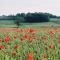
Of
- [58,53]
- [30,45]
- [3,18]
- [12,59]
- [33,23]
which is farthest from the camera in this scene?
[3,18]

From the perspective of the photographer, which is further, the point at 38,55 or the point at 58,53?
the point at 58,53

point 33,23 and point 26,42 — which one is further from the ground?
point 26,42

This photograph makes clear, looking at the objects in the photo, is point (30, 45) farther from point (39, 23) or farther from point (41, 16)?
point (39, 23)

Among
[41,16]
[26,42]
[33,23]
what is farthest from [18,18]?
[26,42]

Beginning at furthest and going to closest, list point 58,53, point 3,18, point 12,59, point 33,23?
1. point 3,18
2. point 33,23
3. point 58,53
4. point 12,59

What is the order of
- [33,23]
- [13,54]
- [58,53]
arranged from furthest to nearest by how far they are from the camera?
[33,23]
[58,53]
[13,54]

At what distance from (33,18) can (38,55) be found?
39194mm

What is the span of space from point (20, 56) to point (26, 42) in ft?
7.94

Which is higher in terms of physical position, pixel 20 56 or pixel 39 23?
pixel 20 56

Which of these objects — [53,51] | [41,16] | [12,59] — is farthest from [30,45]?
[41,16]

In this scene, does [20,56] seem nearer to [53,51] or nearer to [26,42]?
[53,51]

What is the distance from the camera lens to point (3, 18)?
5688 centimetres

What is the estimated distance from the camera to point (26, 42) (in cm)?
934

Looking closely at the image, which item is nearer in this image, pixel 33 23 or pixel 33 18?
pixel 33 18
